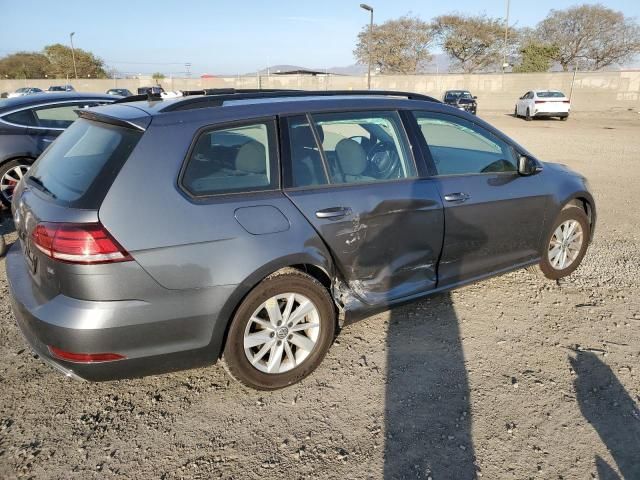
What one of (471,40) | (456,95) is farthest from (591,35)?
(456,95)

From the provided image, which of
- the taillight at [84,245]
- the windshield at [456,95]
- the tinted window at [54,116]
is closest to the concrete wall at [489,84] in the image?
the windshield at [456,95]

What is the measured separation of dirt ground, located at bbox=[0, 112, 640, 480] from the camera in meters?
2.36

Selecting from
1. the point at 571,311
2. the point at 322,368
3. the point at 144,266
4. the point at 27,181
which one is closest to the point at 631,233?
the point at 571,311

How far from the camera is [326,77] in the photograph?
140ft

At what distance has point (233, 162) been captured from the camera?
273 centimetres

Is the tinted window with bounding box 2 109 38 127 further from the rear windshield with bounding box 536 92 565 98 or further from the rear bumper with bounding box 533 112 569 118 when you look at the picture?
the rear windshield with bounding box 536 92 565 98

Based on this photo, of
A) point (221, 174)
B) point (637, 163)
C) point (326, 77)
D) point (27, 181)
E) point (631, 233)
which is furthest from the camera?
point (326, 77)

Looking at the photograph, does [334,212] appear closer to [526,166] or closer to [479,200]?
[479,200]

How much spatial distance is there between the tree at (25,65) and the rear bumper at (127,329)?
75.2m

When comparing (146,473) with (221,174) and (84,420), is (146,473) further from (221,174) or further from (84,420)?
(221,174)

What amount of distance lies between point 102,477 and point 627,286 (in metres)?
4.43

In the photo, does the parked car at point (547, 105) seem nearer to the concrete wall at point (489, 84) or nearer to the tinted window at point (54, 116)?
the concrete wall at point (489, 84)

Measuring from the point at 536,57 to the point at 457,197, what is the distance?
166 feet

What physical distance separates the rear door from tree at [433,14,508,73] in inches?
2413
